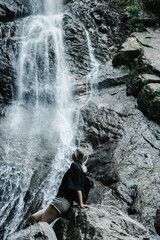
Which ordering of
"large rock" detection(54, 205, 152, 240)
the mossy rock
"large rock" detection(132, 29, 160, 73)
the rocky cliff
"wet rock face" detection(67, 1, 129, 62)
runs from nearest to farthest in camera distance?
"large rock" detection(54, 205, 152, 240), the rocky cliff, the mossy rock, "large rock" detection(132, 29, 160, 73), "wet rock face" detection(67, 1, 129, 62)

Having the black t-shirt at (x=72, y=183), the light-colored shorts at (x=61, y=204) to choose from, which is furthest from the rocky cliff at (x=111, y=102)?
the black t-shirt at (x=72, y=183)

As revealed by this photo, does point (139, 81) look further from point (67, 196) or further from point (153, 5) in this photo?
point (153, 5)

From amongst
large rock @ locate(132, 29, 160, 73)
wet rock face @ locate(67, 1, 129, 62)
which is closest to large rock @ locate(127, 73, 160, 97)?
large rock @ locate(132, 29, 160, 73)

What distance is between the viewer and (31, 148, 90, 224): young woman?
3383 mm

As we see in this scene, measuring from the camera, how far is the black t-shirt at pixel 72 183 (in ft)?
11.2

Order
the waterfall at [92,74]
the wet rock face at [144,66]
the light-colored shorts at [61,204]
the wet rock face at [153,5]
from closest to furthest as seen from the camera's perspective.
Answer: the light-colored shorts at [61,204] → the wet rock face at [144,66] → the waterfall at [92,74] → the wet rock face at [153,5]

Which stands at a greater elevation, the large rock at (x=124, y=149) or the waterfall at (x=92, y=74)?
the waterfall at (x=92, y=74)

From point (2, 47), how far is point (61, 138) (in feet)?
22.9

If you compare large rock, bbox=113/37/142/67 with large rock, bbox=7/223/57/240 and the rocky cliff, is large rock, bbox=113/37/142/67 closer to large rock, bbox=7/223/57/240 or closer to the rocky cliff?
the rocky cliff

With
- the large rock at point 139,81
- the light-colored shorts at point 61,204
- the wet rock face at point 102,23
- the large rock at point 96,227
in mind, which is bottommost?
the large rock at point 96,227

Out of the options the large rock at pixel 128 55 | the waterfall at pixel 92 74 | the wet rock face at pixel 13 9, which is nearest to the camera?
the waterfall at pixel 92 74

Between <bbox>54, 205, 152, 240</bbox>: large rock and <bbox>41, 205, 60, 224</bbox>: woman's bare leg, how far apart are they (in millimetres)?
176

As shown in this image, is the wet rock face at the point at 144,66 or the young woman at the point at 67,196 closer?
the young woman at the point at 67,196

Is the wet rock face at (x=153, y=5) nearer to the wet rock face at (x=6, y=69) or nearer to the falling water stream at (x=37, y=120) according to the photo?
the falling water stream at (x=37, y=120)
